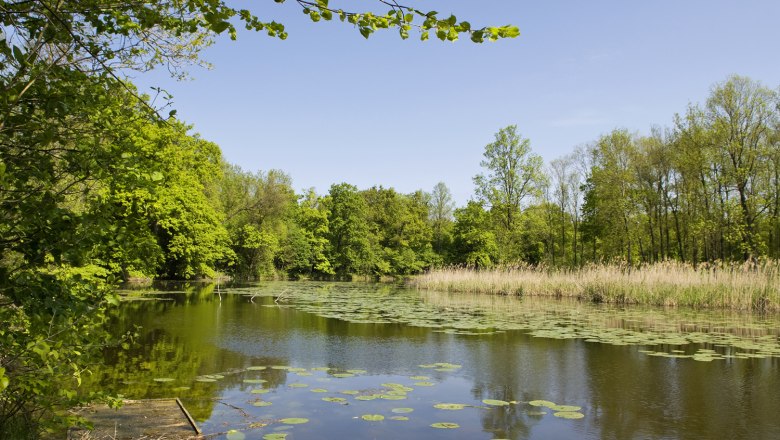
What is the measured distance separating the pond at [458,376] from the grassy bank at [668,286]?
3.26 metres

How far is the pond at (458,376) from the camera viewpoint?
5406 mm

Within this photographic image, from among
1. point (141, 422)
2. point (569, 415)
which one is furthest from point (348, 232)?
point (141, 422)

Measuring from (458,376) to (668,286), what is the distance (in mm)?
13537

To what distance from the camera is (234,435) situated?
4.88 meters

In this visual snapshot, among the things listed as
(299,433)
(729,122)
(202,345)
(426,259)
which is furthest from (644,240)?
(299,433)

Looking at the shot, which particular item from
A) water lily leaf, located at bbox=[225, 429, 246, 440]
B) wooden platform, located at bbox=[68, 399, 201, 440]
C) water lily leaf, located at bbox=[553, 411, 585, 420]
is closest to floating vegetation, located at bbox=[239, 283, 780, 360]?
water lily leaf, located at bbox=[553, 411, 585, 420]

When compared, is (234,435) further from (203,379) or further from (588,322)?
(588,322)

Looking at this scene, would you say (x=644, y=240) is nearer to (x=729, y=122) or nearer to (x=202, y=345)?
(x=729, y=122)

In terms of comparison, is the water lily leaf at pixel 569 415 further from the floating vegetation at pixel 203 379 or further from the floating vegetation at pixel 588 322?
the floating vegetation at pixel 203 379

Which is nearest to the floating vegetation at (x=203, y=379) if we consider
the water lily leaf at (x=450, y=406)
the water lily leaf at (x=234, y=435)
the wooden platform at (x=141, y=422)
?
the wooden platform at (x=141, y=422)

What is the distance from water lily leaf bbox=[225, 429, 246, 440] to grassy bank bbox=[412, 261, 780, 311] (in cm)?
1700

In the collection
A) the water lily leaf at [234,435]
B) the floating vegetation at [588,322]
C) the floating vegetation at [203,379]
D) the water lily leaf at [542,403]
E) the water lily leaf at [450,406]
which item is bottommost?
the water lily leaf at [542,403]

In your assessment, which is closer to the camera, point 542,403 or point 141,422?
point 141,422

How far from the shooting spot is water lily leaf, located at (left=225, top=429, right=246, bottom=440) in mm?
4793
